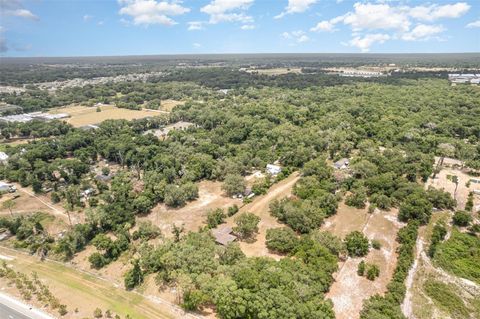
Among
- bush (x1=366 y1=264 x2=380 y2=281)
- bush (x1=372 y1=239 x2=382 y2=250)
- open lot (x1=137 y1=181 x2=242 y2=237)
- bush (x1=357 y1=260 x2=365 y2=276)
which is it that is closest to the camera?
bush (x1=366 y1=264 x2=380 y2=281)

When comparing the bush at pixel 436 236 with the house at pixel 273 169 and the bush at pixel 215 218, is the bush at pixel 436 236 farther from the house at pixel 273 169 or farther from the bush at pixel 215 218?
the house at pixel 273 169

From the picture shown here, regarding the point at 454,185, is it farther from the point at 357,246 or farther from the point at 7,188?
the point at 7,188

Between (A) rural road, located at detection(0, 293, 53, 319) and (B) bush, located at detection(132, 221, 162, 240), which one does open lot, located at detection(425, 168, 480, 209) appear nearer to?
(B) bush, located at detection(132, 221, 162, 240)

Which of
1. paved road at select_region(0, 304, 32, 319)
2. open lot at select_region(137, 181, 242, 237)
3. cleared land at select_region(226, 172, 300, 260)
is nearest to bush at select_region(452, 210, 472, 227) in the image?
cleared land at select_region(226, 172, 300, 260)

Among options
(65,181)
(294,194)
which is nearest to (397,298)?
(294,194)

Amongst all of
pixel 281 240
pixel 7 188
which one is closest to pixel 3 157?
pixel 7 188

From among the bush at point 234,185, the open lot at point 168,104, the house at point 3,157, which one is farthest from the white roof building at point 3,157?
the open lot at point 168,104

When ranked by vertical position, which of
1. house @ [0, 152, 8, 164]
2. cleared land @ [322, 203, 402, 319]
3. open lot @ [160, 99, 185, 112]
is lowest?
cleared land @ [322, 203, 402, 319]
